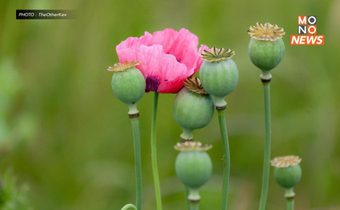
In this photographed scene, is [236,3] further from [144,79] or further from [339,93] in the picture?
[144,79]

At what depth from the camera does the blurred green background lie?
1.67 meters

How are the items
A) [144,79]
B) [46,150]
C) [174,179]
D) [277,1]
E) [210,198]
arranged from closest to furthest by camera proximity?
[144,79] → [210,198] → [174,179] → [46,150] → [277,1]

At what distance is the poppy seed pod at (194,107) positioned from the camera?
856mm

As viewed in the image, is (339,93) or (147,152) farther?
(339,93)

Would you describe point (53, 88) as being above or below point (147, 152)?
above

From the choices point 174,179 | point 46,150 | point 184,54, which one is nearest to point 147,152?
point 174,179

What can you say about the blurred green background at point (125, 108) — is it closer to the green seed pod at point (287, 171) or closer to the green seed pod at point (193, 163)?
the green seed pod at point (287, 171)

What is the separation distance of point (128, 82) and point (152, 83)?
0.16 feet

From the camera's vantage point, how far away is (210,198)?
154 centimetres

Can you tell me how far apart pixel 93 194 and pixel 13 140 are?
20 centimetres

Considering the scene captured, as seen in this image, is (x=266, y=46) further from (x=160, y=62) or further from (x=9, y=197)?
(x=9, y=197)

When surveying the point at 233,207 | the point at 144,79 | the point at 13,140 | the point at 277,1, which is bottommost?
the point at 233,207

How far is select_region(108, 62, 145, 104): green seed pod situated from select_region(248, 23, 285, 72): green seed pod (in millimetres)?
120

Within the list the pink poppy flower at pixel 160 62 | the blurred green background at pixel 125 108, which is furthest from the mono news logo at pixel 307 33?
the pink poppy flower at pixel 160 62
